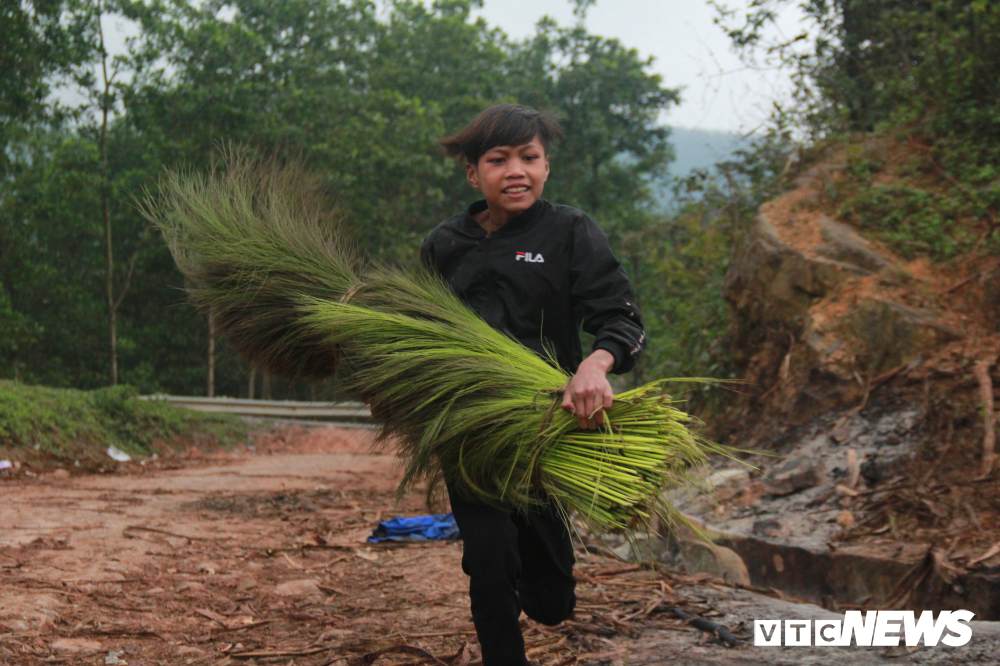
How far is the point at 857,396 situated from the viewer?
546cm

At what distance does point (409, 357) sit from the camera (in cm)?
246

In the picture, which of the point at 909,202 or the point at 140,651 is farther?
the point at 909,202

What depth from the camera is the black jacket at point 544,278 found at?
2.50 m

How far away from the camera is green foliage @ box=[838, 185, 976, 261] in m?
5.88

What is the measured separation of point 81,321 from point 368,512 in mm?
16503

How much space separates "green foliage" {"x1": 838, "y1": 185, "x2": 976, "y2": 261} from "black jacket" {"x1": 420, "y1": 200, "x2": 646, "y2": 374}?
4.30 metres

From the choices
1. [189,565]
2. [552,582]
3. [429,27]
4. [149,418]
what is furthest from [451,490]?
[429,27]

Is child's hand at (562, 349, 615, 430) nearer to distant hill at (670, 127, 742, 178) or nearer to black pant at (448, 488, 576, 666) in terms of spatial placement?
black pant at (448, 488, 576, 666)

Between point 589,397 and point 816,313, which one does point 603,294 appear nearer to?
point 589,397

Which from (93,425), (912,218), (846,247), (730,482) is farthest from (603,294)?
(93,425)

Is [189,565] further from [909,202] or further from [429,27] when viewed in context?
[429,27]

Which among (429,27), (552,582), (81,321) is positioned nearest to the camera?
(552,582)
